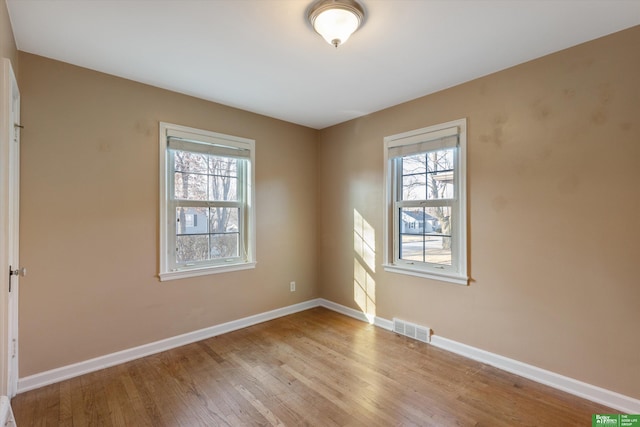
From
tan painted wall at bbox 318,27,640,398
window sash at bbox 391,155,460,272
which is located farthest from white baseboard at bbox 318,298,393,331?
window sash at bbox 391,155,460,272

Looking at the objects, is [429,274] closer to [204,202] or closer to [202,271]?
[202,271]

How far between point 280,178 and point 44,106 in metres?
2.34

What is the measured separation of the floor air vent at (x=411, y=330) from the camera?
10.1ft

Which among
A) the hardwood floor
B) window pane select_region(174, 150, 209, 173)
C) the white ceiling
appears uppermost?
the white ceiling

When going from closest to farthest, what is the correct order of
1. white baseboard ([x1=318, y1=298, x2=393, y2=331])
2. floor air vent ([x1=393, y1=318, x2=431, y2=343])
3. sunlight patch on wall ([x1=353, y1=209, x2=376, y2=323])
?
floor air vent ([x1=393, y1=318, x2=431, y2=343]) → white baseboard ([x1=318, y1=298, x2=393, y2=331]) → sunlight patch on wall ([x1=353, y1=209, x2=376, y2=323])

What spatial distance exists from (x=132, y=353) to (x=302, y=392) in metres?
1.68

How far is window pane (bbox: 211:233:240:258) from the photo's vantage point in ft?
11.1

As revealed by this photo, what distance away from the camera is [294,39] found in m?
2.14

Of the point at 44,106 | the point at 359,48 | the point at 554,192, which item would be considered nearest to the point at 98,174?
the point at 44,106

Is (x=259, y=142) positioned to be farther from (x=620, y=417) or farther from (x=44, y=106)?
(x=620, y=417)

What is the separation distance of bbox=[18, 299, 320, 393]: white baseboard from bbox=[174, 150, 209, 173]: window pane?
5.73ft

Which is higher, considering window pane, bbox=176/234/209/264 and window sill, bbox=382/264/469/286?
window pane, bbox=176/234/209/264

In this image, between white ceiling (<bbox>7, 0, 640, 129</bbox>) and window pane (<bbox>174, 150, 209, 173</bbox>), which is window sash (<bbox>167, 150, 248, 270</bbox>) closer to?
window pane (<bbox>174, 150, 209, 173</bbox>)

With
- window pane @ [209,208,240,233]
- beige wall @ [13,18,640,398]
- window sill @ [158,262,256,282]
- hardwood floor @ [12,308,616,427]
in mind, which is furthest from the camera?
window pane @ [209,208,240,233]
